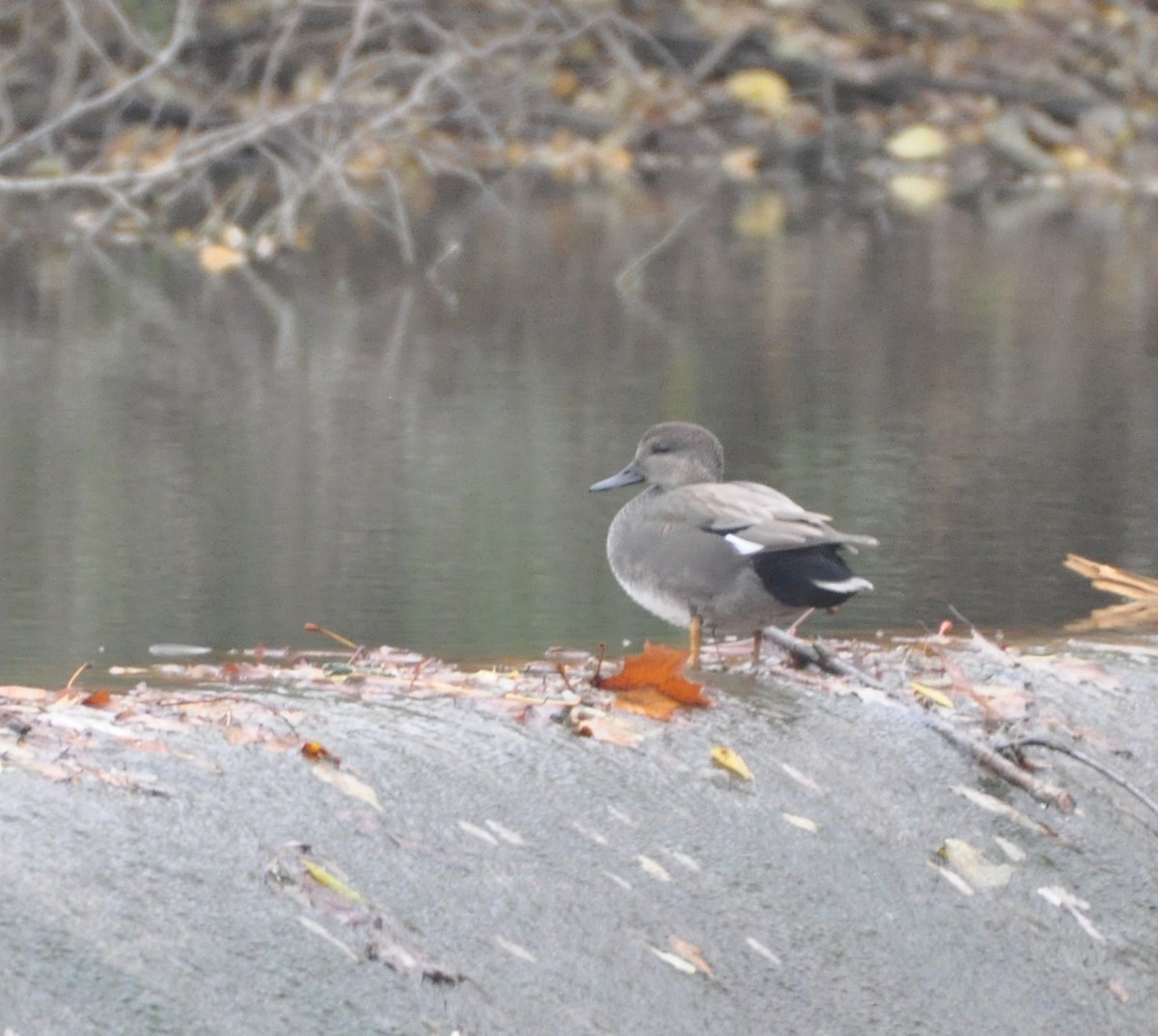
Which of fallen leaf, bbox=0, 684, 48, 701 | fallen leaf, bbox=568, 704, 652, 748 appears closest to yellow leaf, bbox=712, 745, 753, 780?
fallen leaf, bbox=568, 704, 652, 748

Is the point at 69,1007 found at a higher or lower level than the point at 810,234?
higher

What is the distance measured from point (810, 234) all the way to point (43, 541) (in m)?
11.3

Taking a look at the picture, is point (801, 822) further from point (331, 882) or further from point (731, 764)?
point (331, 882)

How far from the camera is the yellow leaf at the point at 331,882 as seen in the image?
13.0 ft

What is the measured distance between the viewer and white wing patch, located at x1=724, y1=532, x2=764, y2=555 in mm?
4926

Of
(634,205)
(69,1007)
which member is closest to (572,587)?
(69,1007)

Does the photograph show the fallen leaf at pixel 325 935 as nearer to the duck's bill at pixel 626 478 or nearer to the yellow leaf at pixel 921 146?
the duck's bill at pixel 626 478

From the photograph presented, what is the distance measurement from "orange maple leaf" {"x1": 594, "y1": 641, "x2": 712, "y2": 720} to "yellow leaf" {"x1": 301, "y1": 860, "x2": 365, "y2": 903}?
953mm

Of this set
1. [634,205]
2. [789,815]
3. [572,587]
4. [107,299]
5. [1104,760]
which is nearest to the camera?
[789,815]

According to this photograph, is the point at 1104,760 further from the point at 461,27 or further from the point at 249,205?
the point at 461,27

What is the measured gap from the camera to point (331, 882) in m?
3.99

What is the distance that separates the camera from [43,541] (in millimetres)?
7594

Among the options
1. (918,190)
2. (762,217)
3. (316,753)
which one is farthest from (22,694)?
(918,190)

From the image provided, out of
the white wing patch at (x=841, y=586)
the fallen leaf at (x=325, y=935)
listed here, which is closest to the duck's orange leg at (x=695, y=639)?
the white wing patch at (x=841, y=586)
